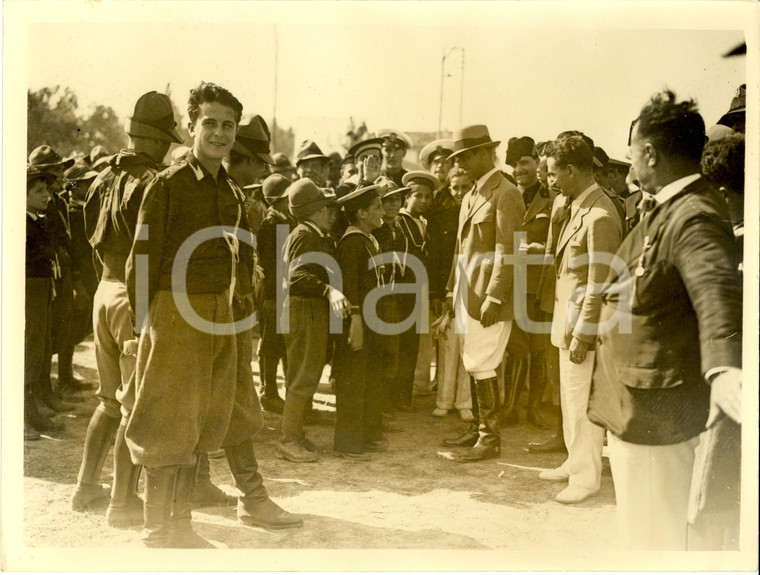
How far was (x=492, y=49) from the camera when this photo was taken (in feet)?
14.5

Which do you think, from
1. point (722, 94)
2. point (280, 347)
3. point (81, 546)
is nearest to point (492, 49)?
point (722, 94)

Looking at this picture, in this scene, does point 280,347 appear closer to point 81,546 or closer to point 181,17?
point 81,546

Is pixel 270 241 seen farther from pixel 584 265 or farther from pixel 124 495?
pixel 584 265

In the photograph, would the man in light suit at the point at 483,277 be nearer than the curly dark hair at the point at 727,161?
No

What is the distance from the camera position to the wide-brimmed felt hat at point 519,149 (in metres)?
4.61

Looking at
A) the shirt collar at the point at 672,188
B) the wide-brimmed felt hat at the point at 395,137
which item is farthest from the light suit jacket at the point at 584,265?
the wide-brimmed felt hat at the point at 395,137

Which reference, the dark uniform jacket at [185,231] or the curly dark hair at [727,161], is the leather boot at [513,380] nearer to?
the curly dark hair at [727,161]

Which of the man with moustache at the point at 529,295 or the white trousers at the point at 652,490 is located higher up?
the man with moustache at the point at 529,295

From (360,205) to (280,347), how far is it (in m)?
1.26

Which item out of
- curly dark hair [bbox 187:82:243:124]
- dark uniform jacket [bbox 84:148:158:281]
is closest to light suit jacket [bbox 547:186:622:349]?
curly dark hair [bbox 187:82:243:124]

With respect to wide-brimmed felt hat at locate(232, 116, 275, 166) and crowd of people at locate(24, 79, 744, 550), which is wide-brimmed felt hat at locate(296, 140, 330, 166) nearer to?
crowd of people at locate(24, 79, 744, 550)

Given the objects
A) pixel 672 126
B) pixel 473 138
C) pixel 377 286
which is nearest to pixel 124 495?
pixel 377 286

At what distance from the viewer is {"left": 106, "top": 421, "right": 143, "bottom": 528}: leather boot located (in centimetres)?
407

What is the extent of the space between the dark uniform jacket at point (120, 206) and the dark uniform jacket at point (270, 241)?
2.75 feet
